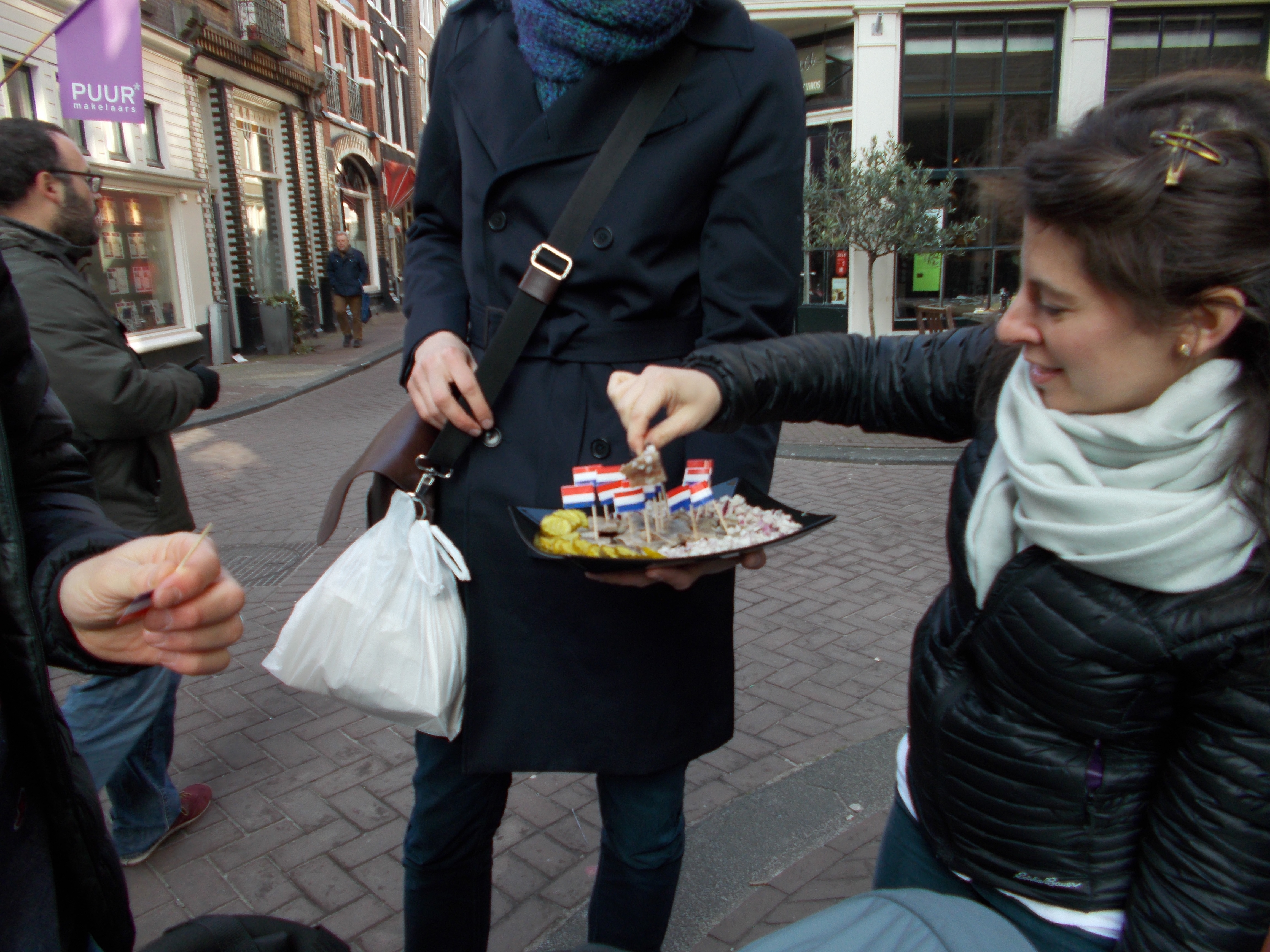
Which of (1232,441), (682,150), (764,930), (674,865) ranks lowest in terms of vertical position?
(764,930)

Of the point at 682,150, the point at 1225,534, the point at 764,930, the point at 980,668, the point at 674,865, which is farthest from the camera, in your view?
the point at 764,930

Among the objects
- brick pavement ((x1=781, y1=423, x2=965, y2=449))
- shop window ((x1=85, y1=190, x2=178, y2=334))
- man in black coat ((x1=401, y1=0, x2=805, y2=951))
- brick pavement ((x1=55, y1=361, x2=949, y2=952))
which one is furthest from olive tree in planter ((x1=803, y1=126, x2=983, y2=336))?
man in black coat ((x1=401, y1=0, x2=805, y2=951))

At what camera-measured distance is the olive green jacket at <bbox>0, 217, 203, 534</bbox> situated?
249 cm

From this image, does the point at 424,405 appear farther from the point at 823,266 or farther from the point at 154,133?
the point at 154,133

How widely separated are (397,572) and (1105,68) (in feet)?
48.4

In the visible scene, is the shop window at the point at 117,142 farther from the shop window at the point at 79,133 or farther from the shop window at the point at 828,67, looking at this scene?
the shop window at the point at 828,67

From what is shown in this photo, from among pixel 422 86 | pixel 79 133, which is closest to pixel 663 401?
pixel 79 133

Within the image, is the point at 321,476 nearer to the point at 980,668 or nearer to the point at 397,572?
the point at 397,572

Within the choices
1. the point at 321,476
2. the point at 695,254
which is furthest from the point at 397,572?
the point at 321,476

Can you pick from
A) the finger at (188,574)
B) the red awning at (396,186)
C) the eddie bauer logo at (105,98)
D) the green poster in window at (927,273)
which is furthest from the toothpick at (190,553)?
the red awning at (396,186)

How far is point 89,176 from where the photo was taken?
2.71 metres

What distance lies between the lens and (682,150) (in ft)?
5.17

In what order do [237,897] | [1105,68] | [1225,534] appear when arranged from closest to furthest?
1. [1225,534]
2. [237,897]
3. [1105,68]

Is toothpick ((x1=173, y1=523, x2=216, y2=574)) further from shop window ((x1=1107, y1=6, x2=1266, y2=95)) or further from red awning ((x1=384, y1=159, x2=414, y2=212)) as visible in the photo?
red awning ((x1=384, y1=159, x2=414, y2=212))
